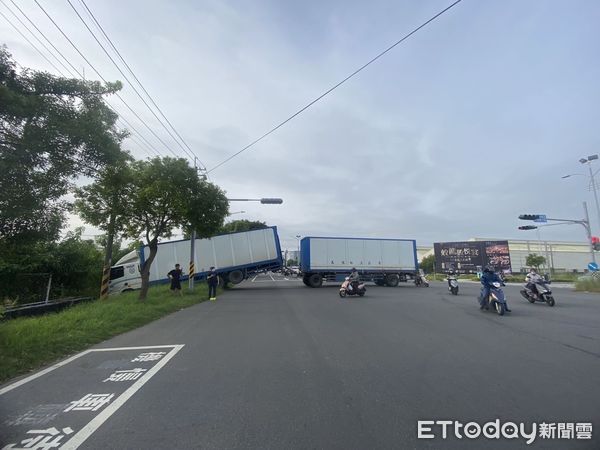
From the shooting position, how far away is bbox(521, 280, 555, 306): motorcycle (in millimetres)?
13898

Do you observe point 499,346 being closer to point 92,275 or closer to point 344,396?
point 344,396

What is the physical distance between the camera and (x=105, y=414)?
13.3 ft

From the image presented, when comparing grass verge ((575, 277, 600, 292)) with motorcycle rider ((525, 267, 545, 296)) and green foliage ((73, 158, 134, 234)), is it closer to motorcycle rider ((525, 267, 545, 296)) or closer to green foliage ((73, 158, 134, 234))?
motorcycle rider ((525, 267, 545, 296))

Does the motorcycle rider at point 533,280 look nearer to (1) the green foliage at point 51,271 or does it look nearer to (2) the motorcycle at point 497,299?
(2) the motorcycle at point 497,299

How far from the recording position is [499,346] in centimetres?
701

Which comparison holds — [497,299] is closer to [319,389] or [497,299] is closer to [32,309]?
[319,389]

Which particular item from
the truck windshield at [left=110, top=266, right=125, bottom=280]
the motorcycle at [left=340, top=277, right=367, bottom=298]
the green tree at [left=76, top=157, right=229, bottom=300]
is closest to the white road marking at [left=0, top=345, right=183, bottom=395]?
the green tree at [left=76, top=157, right=229, bottom=300]

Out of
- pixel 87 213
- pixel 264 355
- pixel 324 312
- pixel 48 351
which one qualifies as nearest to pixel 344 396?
pixel 264 355

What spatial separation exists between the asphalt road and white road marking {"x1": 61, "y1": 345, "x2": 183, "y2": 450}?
23 mm

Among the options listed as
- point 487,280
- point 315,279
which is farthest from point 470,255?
point 487,280

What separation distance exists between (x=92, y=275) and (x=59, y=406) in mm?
20260

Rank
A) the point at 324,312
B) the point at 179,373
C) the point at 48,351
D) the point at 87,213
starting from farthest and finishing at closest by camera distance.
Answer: the point at 87,213
the point at 324,312
the point at 48,351
the point at 179,373

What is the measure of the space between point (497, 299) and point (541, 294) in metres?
3.89

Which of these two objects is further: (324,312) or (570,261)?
(570,261)
